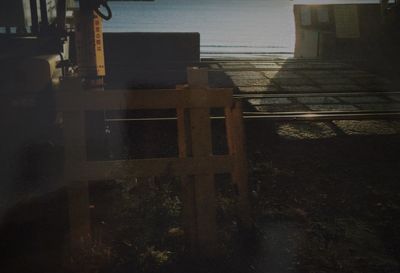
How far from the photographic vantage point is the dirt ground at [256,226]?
427 centimetres

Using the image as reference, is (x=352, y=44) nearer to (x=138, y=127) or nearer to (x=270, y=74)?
(x=270, y=74)

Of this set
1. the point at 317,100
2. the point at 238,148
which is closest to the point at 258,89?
the point at 317,100

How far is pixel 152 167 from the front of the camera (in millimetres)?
4207

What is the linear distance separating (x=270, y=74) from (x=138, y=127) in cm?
729

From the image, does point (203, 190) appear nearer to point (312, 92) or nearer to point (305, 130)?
point (305, 130)

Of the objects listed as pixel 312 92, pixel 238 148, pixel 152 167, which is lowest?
pixel 152 167

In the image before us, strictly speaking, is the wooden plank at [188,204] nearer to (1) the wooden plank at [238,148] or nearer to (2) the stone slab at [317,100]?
(1) the wooden plank at [238,148]

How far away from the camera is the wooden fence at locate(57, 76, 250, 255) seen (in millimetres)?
4117

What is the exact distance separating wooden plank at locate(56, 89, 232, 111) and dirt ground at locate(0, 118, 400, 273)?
4.23 feet

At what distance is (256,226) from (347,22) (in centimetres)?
1534

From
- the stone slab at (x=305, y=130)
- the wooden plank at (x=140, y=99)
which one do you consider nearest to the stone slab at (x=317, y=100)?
the stone slab at (x=305, y=130)

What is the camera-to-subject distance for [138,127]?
29.0 feet

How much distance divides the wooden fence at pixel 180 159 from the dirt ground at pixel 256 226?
0.33 m

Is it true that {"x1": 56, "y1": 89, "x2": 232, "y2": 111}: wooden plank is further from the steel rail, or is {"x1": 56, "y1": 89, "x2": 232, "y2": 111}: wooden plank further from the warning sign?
the warning sign
